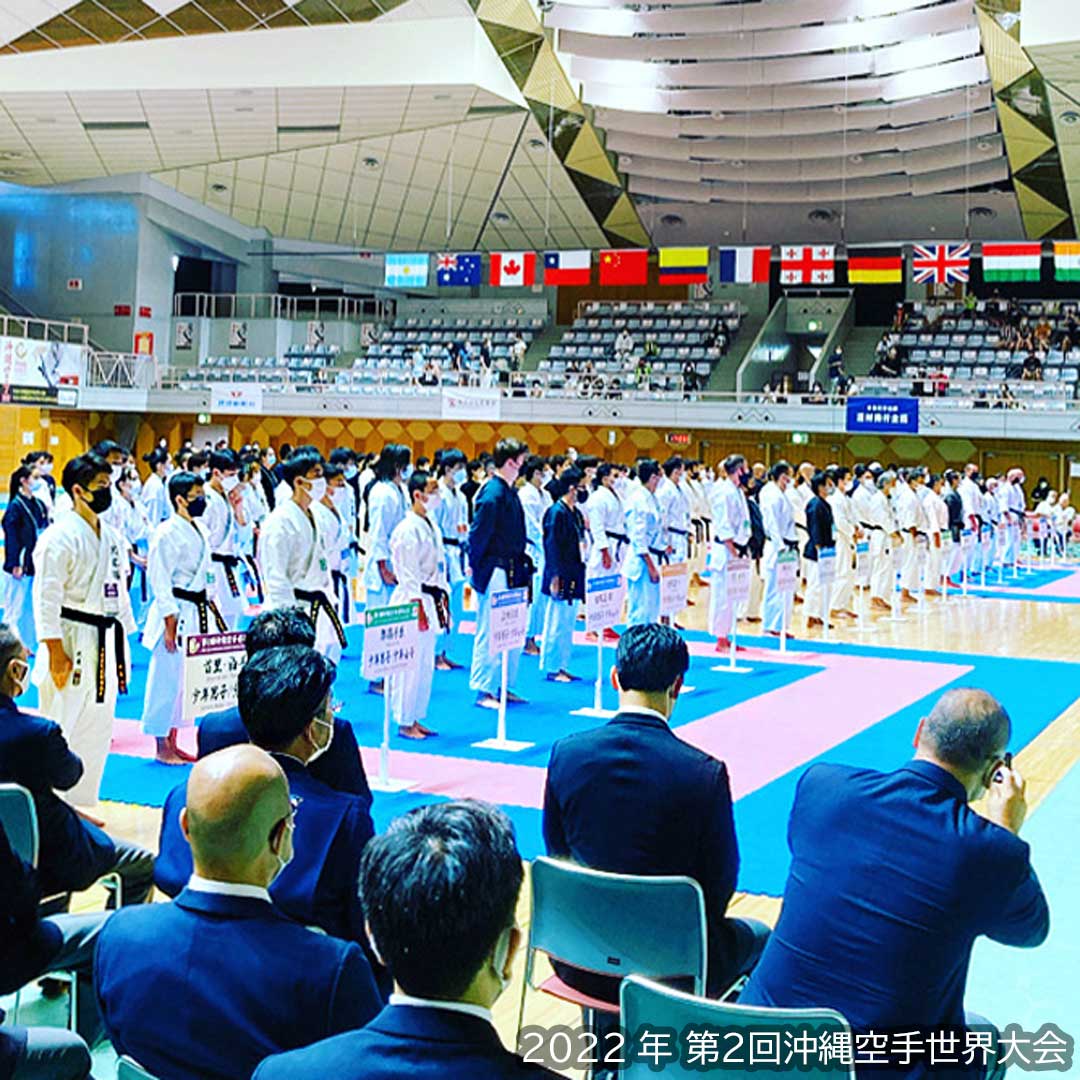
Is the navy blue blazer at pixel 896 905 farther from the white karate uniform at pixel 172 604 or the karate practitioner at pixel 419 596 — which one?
the karate practitioner at pixel 419 596

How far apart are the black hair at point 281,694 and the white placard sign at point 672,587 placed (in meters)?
7.15

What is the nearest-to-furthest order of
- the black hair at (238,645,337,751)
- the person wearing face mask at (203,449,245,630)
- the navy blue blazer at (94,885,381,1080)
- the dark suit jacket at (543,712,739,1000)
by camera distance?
1. the navy blue blazer at (94,885,381,1080)
2. the black hair at (238,645,337,751)
3. the dark suit jacket at (543,712,739,1000)
4. the person wearing face mask at (203,449,245,630)

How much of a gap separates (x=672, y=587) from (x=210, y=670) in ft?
16.7

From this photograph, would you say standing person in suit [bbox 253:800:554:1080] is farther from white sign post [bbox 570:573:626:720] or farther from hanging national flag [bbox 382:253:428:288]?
hanging national flag [bbox 382:253:428:288]

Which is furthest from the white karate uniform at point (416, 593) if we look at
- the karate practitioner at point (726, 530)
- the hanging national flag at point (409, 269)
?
the hanging national flag at point (409, 269)

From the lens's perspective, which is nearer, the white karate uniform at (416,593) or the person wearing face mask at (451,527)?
the white karate uniform at (416,593)

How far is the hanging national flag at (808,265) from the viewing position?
94.8 ft

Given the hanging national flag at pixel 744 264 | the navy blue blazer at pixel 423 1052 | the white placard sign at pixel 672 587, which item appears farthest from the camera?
the hanging national flag at pixel 744 264

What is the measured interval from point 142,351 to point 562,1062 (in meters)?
31.7

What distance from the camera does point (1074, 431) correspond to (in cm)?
2489

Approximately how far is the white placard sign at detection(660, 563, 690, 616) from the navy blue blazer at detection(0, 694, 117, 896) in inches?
262

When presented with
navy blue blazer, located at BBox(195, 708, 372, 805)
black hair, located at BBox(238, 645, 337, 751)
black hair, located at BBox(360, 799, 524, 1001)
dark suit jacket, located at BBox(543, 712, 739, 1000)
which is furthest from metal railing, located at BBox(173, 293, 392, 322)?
black hair, located at BBox(360, 799, 524, 1001)

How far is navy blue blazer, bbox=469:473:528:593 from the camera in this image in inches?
359

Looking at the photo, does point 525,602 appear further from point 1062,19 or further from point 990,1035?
point 1062,19
